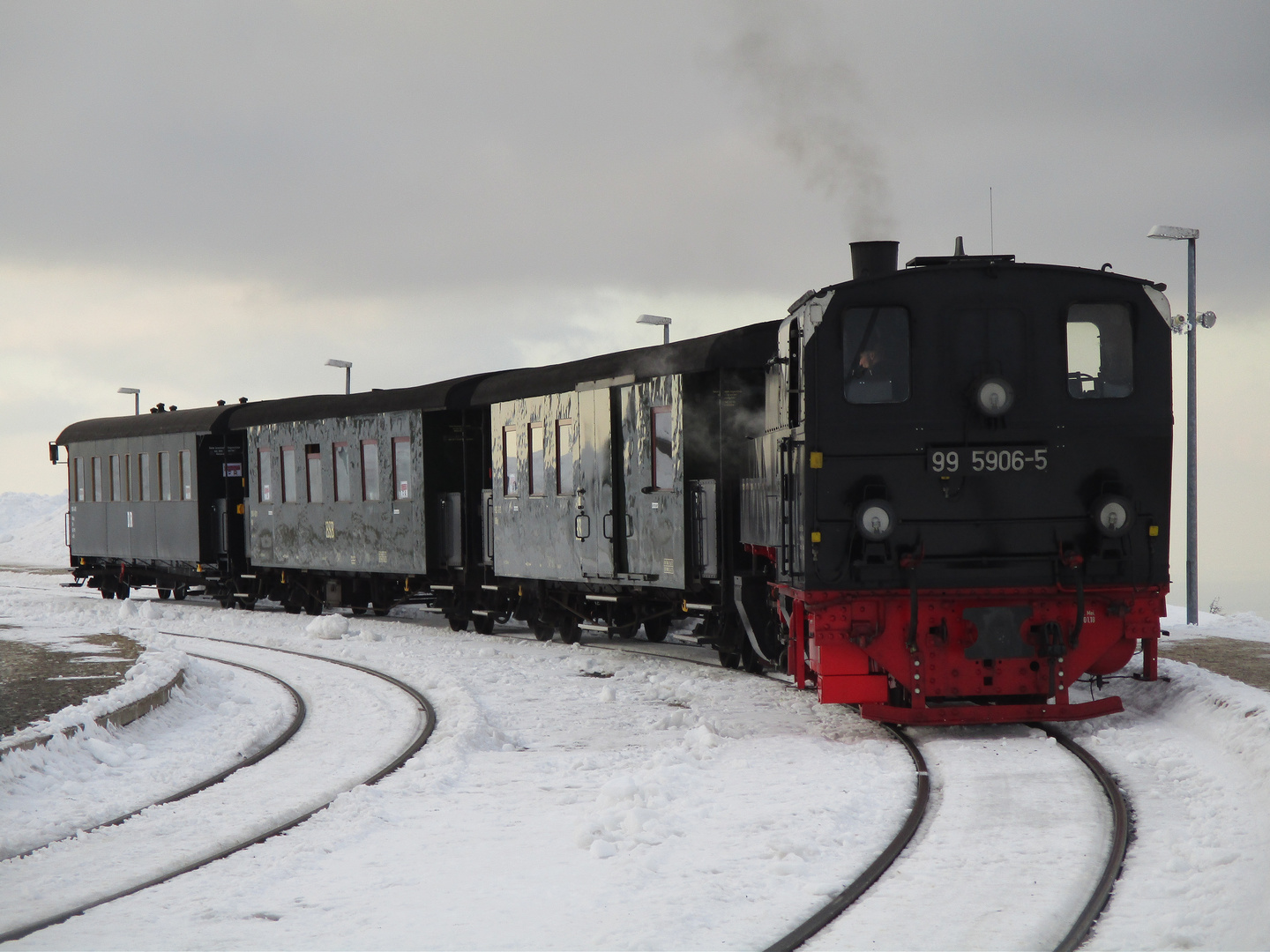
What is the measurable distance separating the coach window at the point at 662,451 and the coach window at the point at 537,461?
2854mm

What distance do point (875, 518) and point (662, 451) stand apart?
508 centimetres

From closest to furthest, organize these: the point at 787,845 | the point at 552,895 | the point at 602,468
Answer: the point at 552,895 < the point at 787,845 < the point at 602,468

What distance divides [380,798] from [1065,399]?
5.57 meters

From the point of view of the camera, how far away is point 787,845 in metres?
6.77

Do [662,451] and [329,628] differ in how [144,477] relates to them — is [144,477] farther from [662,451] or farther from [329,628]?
[662,451]

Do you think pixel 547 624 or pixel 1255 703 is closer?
pixel 1255 703

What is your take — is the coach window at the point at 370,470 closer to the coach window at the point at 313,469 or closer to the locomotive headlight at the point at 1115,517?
the coach window at the point at 313,469

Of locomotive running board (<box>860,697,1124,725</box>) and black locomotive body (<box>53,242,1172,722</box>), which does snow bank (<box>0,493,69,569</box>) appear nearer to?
black locomotive body (<box>53,242,1172,722</box>)

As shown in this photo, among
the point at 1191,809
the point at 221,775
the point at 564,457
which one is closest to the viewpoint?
the point at 1191,809

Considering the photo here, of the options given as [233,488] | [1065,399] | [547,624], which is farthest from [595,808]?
[233,488]

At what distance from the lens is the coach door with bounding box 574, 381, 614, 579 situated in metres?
15.6

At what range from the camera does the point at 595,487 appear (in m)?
15.9

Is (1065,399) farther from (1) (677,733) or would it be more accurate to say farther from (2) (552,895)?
(2) (552,895)

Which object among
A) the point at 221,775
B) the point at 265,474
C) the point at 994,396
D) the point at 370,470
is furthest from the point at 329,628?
the point at 994,396
